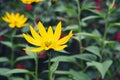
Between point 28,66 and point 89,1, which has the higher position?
point 89,1

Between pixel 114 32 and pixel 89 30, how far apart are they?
0.70 feet

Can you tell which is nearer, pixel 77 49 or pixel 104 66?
pixel 104 66

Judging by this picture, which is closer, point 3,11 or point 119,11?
point 119,11

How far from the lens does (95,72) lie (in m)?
2.98

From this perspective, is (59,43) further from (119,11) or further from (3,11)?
(3,11)

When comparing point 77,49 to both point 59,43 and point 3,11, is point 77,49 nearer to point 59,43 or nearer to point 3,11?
point 3,11

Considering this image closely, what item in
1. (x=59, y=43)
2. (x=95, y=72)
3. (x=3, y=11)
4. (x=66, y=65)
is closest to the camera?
(x=59, y=43)

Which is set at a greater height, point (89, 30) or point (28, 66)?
point (89, 30)

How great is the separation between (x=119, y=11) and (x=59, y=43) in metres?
1.75

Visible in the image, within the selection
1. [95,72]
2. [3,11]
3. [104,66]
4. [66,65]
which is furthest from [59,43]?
[3,11]

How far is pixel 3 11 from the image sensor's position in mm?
3934

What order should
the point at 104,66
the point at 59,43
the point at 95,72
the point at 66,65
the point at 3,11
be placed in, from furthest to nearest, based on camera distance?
1. the point at 3,11
2. the point at 66,65
3. the point at 95,72
4. the point at 104,66
5. the point at 59,43

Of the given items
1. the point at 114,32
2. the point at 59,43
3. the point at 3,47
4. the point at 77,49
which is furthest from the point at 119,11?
the point at 59,43

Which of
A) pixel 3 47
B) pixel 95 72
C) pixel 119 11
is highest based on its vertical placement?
pixel 119 11
